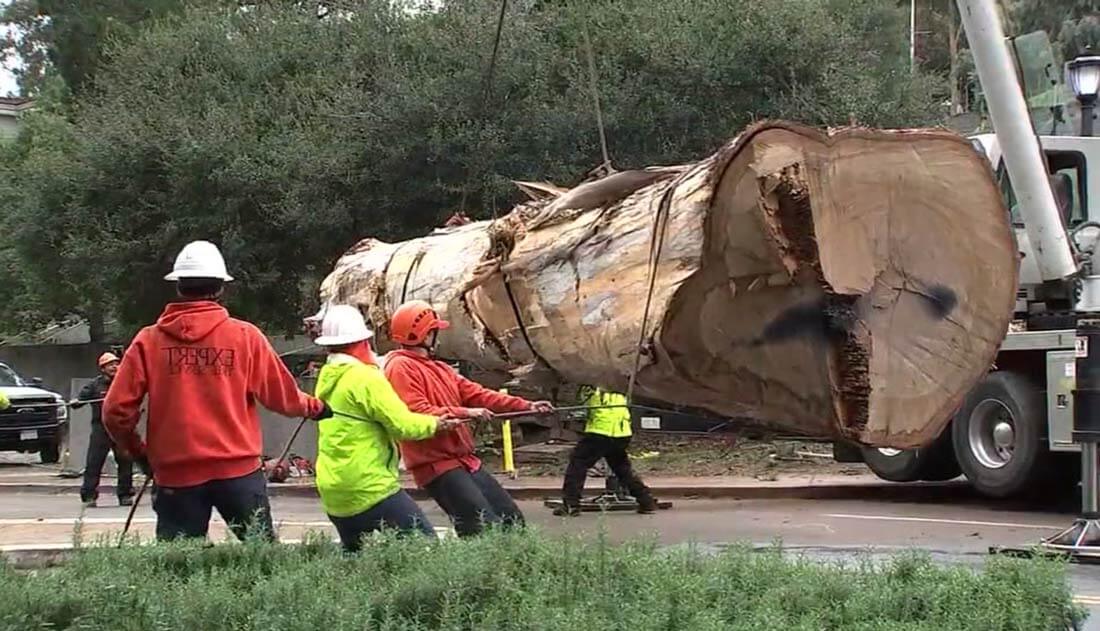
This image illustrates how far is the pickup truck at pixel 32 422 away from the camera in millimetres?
20938

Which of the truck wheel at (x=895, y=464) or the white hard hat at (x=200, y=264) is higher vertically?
Result: the white hard hat at (x=200, y=264)

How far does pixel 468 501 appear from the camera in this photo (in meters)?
7.31

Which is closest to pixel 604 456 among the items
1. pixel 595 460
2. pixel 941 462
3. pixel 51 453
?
pixel 595 460

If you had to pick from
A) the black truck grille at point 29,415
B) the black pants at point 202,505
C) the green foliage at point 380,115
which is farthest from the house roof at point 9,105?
the black pants at point 202,505

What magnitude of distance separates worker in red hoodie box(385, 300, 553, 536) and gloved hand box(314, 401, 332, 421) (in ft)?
2.29

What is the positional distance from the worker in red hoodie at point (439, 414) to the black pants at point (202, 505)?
124cm

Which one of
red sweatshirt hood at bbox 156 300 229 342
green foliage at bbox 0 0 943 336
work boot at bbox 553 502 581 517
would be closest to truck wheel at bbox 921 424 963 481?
work boot at bbox 553 502 581 517

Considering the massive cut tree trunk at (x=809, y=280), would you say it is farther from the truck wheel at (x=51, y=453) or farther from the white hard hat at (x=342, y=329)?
the truck wheel at (x=51, y=453)

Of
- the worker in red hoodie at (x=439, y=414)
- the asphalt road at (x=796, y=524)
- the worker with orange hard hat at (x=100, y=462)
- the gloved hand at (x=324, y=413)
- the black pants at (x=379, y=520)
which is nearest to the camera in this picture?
the gloved hand at (x=324, y=413)

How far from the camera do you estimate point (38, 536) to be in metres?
11.1

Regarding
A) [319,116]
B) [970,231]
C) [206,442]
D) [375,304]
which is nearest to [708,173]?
[970,231]

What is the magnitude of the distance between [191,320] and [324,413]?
0.74 meters

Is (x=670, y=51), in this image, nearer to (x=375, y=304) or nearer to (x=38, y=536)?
(x=375, y=304)

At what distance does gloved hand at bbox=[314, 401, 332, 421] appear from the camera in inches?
253
